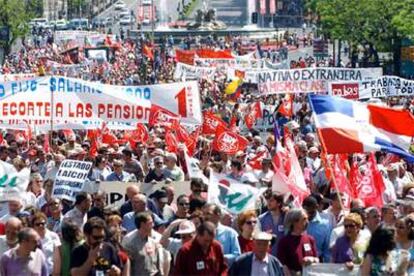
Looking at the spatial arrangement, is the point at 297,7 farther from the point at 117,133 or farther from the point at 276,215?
the point at 276,215

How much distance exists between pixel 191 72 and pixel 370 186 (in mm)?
26112

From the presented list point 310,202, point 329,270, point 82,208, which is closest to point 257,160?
point 310,202

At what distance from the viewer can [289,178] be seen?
18188mm

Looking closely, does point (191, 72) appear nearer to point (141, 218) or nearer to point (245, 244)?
point (245, 244)

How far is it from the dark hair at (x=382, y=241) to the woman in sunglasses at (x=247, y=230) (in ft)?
4.86

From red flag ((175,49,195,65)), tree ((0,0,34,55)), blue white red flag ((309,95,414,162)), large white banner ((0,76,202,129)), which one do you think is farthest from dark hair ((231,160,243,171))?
tree ((0,0,34,55))

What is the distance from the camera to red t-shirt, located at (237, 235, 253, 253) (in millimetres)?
15419

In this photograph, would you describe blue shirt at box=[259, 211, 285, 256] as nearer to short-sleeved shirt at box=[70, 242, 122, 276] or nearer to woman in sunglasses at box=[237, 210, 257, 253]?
woman in sunglasses at box=[237, 210, 257, 253]

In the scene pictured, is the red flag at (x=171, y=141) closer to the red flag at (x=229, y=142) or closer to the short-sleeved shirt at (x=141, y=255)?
the red flag at (x=229, y=142)

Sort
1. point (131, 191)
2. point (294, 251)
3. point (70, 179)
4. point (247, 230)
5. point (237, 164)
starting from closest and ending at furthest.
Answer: point (294, 251)
point (247, 230)
point (131, 191)
point (70, 179)
point (237, 164)

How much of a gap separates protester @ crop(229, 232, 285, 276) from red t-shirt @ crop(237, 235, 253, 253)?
0.96 meters

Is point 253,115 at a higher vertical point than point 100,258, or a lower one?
lower

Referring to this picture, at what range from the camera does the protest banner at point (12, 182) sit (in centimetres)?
1791

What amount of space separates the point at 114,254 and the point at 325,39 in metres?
66.8
